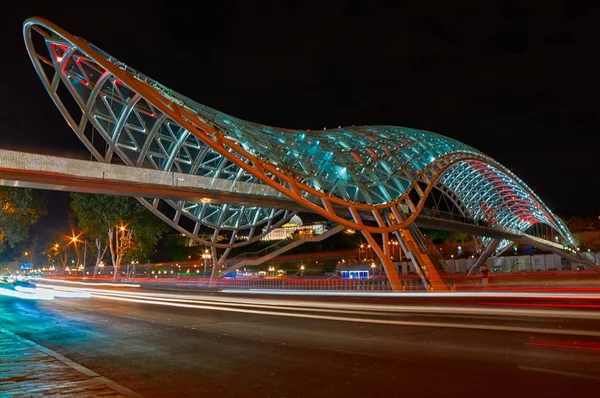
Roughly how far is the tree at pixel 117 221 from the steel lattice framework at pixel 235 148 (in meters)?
18.0

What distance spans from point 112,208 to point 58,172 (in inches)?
1388

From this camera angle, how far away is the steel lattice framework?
30.3 m

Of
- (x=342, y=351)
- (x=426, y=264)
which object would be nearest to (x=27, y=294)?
(x=426, y=264)

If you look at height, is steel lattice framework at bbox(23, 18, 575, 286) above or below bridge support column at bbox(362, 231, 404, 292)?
above

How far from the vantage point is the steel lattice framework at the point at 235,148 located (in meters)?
30.3

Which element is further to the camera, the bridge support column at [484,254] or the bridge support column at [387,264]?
the bridge support column at [484,254]

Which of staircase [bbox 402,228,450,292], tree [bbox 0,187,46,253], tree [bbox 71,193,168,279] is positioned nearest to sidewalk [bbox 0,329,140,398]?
staircase [bbox 402,228,450,292]

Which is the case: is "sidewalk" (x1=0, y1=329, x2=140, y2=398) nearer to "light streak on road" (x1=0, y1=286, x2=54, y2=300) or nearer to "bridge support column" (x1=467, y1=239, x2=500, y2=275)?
"light streak on road" (x1=0, y1=286, x2=54, y2=300)

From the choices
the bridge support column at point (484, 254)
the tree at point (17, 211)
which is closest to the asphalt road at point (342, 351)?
the tree at point (17, 211)

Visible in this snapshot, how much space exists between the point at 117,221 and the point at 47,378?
2318 inches

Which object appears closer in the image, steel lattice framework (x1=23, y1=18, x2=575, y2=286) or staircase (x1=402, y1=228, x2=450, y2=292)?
steel lattice framework (x1=23, y1=18, x2=575, y2=286)

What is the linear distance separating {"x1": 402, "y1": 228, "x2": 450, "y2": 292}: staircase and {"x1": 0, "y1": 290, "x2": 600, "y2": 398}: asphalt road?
16.7 meters

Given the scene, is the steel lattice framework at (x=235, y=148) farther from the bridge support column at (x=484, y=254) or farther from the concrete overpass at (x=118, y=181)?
the bridge support column at (x=484, y=254)

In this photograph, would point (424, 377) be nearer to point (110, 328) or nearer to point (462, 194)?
point (110, 328)
